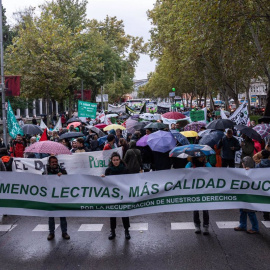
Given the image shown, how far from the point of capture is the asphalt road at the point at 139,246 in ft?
23.5

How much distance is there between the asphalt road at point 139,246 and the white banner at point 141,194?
1.95 ft

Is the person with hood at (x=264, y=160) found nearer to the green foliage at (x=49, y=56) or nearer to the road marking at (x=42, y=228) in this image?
the road marking at (x=42, y=228)

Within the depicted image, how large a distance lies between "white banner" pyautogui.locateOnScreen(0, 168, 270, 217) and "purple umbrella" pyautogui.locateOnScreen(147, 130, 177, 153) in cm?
358

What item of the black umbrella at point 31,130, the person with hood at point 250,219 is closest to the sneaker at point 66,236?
the person with hood at point 250,219

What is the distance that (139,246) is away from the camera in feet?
26.5

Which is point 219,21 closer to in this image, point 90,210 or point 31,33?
point 90,210

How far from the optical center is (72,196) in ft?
26.7

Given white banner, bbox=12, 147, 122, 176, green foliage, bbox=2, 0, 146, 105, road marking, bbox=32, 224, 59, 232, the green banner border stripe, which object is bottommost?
road marking, bbox=32, 224, 59, 232

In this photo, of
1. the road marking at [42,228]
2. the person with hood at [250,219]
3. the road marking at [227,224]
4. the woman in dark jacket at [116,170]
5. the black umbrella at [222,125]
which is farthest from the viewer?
the black umbrella at [222,125]

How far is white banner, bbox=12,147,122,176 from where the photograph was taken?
1076cm

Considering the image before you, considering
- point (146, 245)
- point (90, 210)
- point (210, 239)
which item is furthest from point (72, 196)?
point (210, 239)

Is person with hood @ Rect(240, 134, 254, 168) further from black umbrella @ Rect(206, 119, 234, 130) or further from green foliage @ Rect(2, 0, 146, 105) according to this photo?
green foliage @ Rect(2, 0, 146, 105)

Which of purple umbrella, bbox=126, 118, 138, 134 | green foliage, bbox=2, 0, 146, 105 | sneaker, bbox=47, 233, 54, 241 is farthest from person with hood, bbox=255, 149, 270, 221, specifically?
green foliage, bbox=2, 0, 146, 105

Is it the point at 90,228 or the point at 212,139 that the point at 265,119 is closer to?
the point at 212,139
